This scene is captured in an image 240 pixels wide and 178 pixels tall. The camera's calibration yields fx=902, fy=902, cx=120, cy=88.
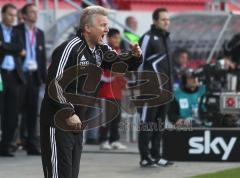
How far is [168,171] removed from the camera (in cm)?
1173

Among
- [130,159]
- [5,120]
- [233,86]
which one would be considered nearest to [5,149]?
[5,120]

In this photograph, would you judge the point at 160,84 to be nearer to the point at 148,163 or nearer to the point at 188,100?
the point at 148,163

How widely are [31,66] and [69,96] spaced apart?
235 inches

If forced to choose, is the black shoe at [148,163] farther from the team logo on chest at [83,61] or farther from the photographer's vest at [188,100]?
the team logo on chest at [83,61]

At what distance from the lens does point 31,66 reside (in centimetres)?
1362

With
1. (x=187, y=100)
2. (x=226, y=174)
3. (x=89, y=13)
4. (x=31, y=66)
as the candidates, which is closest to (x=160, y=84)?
(x=226, y=174)

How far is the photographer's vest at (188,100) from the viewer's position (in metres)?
15.3

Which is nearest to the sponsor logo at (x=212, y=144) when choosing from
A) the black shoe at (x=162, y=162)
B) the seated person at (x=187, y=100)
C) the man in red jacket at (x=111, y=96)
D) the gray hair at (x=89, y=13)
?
the black shoe at (x=162, y=162)

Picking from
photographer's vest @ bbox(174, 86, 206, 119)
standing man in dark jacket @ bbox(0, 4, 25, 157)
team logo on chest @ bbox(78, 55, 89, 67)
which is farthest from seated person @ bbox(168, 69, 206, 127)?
team logo on chest @ bbox(78, 55, 89, 67)

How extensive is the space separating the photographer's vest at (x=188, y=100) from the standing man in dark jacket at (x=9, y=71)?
3.11 metres

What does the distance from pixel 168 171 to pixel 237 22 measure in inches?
280

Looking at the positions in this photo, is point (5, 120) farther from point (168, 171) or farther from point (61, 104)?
point (61, 104)

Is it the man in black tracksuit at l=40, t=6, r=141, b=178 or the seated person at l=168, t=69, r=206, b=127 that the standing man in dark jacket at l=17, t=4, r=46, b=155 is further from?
the man in black tracksuit at l=40, t=6, r=141, b=178

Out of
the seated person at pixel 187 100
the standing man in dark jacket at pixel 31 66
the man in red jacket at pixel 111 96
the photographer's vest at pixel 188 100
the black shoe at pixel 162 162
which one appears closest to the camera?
the black shoe at pixel 162 162
